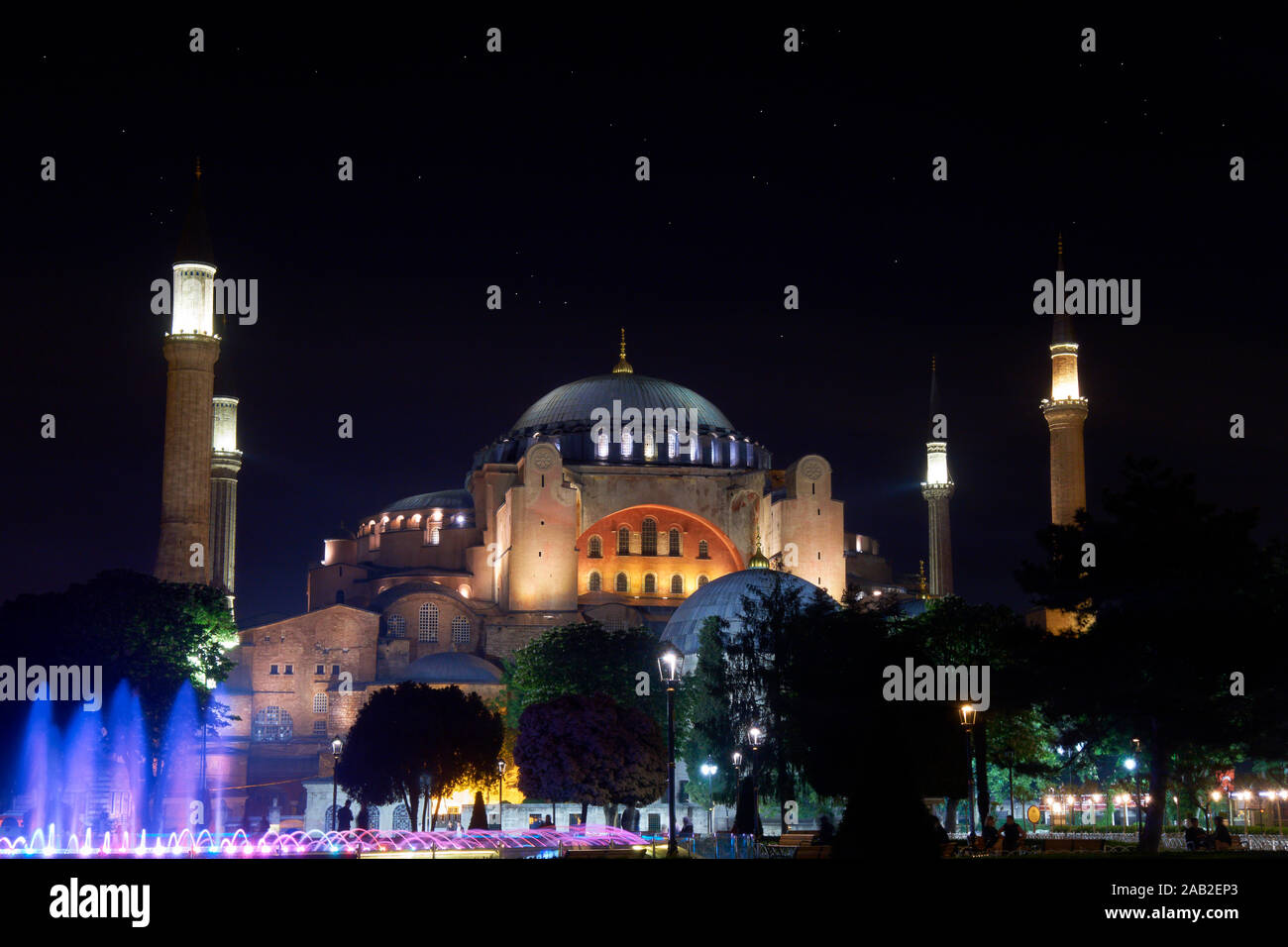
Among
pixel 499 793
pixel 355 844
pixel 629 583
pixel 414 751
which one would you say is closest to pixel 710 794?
pixel 499 793

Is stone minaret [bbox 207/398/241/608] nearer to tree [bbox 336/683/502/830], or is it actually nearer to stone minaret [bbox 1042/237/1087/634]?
tree [bbox 336/683/502/830]

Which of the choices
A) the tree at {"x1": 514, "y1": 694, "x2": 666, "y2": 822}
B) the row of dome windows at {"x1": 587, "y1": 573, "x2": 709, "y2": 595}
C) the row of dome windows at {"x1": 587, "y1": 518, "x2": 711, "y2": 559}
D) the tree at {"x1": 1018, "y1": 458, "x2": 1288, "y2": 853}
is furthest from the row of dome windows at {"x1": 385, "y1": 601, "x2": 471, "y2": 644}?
the tree at {"x1": 1018, "y1": 458, "x2": 1288, "y2": 853}

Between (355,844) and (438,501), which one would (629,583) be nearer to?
(438,501)

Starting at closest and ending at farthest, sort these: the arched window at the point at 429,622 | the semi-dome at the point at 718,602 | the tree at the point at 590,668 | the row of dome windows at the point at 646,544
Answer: the tree at the point at 590,668, the semi-dome at the point at 718,602, the arched window at the point at 429,622, the row of dome windows at the point at 646,544

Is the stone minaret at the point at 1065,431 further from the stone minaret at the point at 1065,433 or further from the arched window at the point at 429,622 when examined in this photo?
the arched window at the point at 429,622

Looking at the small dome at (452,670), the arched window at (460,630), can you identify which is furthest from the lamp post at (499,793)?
the arched window at (460,630)
